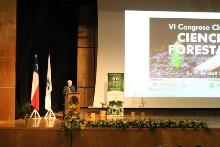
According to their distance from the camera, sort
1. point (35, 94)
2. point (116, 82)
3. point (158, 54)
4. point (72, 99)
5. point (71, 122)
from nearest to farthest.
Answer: point (71, 122) < point (72, 99) < point (35, 94) < point (116, 82) < point (158, 54)

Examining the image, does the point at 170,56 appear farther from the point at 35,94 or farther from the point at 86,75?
the point at 35,94

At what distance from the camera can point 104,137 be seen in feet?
23.2

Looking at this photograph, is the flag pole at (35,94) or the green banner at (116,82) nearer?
the flag pole at (35,94)

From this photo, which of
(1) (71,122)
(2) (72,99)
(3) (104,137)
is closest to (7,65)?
(2) (72,99)

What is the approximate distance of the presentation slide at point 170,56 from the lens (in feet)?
29.8

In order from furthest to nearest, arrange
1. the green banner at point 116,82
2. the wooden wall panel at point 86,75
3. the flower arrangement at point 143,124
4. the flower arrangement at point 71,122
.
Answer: the wooden wall panel at point 86,75 → the green banner at point 116,82 → the flower arrangement at point 143,124 → the flower arrangement at point 71,122

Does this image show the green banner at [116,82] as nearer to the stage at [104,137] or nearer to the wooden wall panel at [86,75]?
the wooden wall panel at [86,75]

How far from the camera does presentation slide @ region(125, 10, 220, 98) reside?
9094 millimetres

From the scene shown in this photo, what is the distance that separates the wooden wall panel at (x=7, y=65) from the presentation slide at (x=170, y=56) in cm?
237

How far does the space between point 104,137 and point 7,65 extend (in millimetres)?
2753

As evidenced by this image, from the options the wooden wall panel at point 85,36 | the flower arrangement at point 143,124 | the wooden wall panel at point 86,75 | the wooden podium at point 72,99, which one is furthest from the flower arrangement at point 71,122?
the wooden wall panel at point 85,36

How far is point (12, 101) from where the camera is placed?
8.57 m

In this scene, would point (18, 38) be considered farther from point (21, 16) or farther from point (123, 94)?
point (123, 94)

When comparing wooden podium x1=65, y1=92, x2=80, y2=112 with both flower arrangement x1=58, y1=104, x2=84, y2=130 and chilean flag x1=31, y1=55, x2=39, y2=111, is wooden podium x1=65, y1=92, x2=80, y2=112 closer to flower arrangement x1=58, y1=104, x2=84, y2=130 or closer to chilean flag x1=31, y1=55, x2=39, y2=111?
→ flower arrangement x1=58, y1=104, x2=84, y2=130
